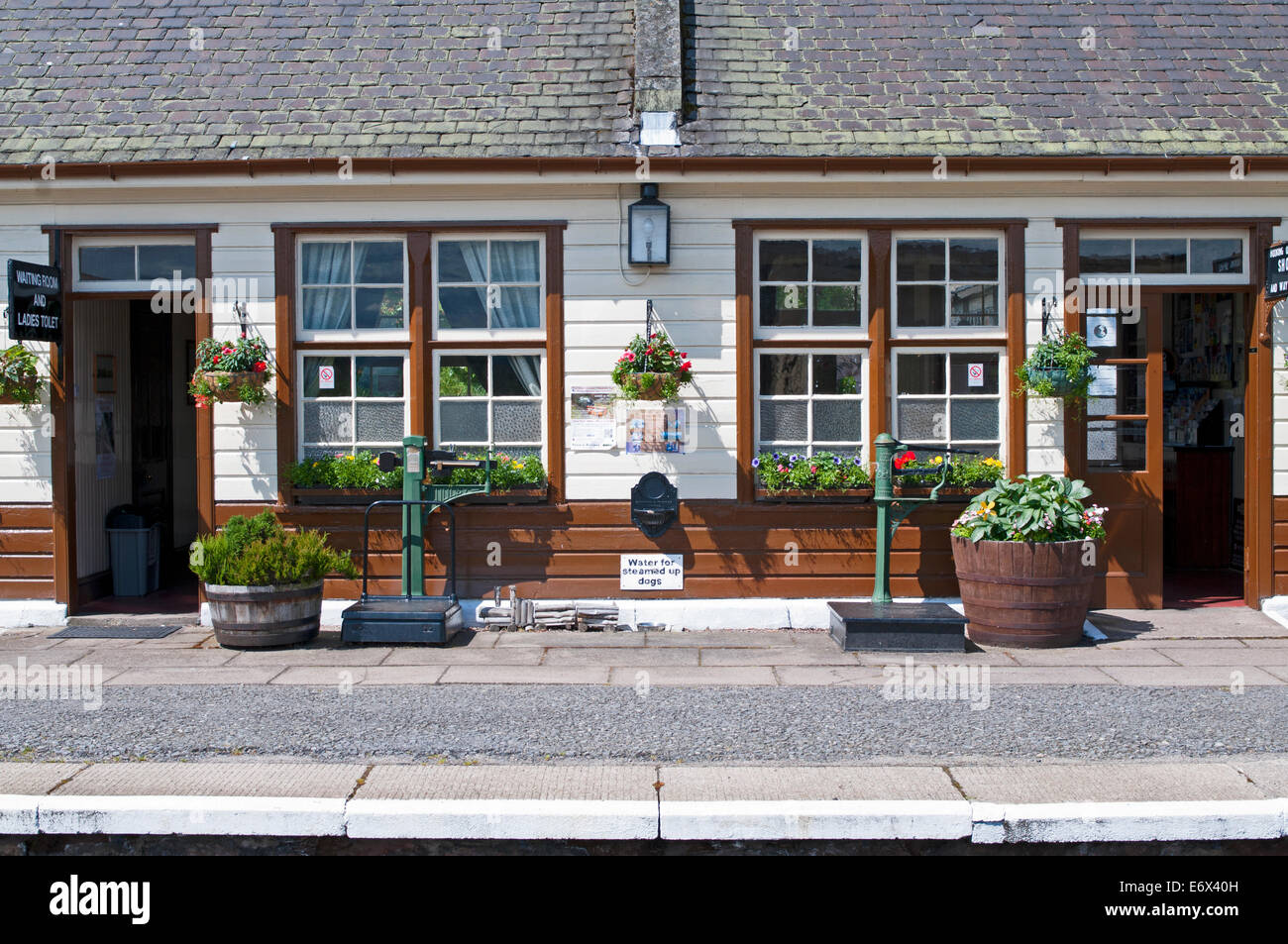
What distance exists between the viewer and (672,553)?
8773mm

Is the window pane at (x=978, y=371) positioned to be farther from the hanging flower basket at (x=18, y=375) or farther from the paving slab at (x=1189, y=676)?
the hanging flower basket at (x=18, y=375)

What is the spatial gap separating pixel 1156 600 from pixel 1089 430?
1483 millimetres

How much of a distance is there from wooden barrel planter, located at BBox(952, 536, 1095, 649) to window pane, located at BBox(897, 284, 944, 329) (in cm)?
187

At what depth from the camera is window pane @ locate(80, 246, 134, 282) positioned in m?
8.88

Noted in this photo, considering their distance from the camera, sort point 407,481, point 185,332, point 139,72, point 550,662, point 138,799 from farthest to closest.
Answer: point 185,332
point 139,72
point 407,481
point 550,662
point 138,799

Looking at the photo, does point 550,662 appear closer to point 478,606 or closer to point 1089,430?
point 478,606

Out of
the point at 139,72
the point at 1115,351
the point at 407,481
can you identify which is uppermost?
the point at 139,72

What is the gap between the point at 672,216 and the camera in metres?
8.67

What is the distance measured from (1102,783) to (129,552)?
8.27 metres

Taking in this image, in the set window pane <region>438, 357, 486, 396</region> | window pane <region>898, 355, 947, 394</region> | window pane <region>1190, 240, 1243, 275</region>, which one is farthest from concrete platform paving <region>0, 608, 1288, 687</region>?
window pane <region>1190, 240, 1243, 275</region>

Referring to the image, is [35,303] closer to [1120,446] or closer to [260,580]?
[260,580]

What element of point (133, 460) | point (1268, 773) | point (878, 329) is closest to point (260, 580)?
point (133, 460)

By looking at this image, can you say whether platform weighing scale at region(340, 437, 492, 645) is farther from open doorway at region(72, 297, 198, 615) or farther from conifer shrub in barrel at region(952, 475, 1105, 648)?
conifer shrub in barrel at region(952, 475, 1105, 648)

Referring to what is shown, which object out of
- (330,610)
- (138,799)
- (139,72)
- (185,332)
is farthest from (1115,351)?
(185,332)
